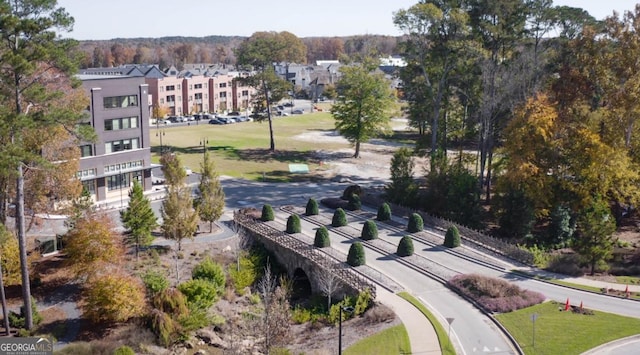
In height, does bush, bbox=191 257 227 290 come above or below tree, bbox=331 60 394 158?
below

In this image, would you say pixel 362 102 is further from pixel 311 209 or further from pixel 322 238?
pixel 322 238

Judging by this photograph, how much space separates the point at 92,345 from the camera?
99.4 ft

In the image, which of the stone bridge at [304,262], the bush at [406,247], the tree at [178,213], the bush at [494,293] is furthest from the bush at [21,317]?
A: the bush at [494,293]

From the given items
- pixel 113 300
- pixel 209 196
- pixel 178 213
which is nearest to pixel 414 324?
pixel 113 300

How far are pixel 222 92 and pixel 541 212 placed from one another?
10382 cm

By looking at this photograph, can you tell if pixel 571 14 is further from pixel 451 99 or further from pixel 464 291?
pixel 464 291

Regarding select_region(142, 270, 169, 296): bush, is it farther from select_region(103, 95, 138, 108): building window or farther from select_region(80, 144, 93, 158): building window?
select_region(103, 95, 138, 108): building window

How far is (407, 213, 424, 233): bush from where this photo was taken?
47.3 m

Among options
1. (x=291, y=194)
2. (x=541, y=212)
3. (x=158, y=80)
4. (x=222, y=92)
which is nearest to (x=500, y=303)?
(x=541, y=212)

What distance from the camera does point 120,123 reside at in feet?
187

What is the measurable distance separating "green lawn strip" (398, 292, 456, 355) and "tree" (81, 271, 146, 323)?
14643 mm

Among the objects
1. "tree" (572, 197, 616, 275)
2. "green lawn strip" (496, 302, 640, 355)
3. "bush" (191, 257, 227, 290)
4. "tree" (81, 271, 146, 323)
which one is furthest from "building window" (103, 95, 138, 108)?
"tree" (572, 197, 616, 275)

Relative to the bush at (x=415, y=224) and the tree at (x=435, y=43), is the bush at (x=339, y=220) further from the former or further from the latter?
the tree at (x=435, y=43)

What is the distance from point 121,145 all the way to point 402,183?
26.2 metres
